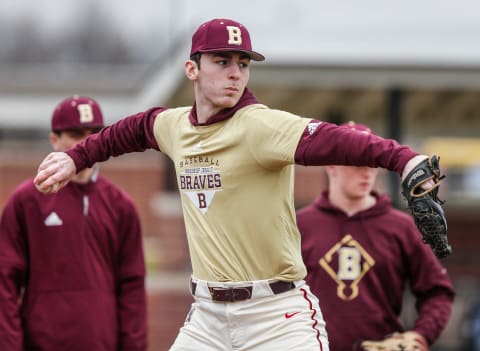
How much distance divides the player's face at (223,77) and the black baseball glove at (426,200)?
105 cm

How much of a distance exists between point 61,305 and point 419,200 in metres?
2.74

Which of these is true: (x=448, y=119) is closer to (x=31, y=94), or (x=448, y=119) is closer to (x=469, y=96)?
(x=469, y=96)

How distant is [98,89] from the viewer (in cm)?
1205

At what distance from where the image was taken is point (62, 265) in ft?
18.6

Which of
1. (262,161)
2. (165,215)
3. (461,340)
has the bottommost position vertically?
(461,340)

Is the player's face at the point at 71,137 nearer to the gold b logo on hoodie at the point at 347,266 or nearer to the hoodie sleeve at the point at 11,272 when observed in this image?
the hoodie sleeve at the point at 11,272

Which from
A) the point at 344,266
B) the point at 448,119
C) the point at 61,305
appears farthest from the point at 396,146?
the point at 448,119

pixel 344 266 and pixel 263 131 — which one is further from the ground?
pixel 263 131

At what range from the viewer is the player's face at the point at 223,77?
438cm

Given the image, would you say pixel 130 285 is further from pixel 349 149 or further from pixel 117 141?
pixel 349 149

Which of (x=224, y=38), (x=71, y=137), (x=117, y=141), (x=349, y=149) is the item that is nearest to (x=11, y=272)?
(x=71, y=137)

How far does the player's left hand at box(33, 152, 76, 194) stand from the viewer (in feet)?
14.4

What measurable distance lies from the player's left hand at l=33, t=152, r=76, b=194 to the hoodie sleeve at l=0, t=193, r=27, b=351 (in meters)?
1.28

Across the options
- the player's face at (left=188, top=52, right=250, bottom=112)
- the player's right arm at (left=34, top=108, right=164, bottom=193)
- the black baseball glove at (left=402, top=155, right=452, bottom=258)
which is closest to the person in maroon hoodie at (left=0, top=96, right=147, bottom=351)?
the player's right arm at (left=34, top=108, right=164, bottom=193)
